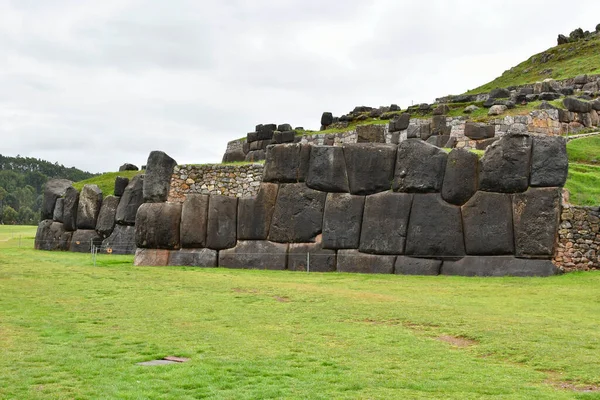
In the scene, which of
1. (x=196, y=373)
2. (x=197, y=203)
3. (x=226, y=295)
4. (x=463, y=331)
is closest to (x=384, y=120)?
(x=197, y=203)

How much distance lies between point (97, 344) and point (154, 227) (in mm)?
16055

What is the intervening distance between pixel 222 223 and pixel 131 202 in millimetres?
9347

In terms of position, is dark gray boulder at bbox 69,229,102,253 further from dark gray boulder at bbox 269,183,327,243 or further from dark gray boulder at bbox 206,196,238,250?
dark gray boulder at bbox 269,183,327,243

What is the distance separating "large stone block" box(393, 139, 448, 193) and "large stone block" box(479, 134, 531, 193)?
4.78ft

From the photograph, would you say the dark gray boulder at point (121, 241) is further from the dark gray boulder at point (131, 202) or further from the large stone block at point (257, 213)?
the large stone block at point (257, 213)

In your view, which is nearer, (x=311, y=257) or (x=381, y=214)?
(x=381, y=214)

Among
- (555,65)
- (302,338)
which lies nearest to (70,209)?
(302,338)

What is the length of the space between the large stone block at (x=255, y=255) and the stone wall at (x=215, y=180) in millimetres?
2134

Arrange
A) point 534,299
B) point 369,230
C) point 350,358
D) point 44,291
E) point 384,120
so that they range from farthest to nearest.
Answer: point 384,120, point 369,230, point 44,291, point 534,299, point 350,358

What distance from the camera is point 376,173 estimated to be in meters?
24.4

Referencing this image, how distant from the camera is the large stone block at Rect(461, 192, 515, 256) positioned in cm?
2216

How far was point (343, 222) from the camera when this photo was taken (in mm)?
24641

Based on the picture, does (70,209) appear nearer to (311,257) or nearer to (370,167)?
(311,257)

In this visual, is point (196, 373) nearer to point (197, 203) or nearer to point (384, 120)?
point (197, 203)
